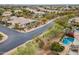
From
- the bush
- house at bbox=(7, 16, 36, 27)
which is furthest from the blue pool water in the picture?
house at bbox=(7, 16, 36, 27)

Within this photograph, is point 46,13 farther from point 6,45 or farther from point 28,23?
point 6,45

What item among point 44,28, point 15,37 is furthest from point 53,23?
point 15,37

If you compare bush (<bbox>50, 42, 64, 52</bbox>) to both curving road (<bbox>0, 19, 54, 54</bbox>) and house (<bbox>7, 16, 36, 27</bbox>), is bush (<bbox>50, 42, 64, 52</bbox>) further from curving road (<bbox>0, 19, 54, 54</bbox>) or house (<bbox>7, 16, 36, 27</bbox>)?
house (<bbox>7, 16, 36, 27</bbox>)

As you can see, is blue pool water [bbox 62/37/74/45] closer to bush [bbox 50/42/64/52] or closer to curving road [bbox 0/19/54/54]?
bush [bbox 50/42/64/52]

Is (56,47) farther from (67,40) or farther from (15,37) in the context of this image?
(15,37)

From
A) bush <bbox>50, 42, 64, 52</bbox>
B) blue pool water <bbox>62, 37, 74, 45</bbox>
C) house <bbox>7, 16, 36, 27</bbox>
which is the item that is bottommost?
bush <bbox>50, 42, 64, 52</bbox>

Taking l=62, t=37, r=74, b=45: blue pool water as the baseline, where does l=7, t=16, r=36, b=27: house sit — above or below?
above

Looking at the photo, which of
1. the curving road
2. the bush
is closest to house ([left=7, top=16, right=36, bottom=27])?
the curving road

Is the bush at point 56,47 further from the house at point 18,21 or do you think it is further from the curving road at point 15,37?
the house at point 18,21
